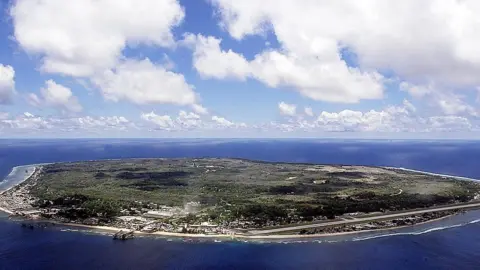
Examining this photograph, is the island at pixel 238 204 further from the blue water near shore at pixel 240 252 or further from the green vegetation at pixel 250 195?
the blue water near shore at pixel 240 252

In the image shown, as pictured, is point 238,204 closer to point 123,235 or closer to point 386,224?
point 123,235

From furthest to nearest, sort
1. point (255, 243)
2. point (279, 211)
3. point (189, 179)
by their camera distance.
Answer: point (189, 179), point (279, 211), point (255, 243)

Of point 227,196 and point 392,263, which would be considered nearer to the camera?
point 392,263

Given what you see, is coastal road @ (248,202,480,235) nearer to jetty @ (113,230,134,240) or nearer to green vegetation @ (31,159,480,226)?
green vegetation @ (31,159,480,226)

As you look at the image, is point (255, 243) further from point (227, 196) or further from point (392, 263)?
point (227, 196)

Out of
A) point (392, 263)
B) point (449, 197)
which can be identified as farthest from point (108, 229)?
point (449, 197)

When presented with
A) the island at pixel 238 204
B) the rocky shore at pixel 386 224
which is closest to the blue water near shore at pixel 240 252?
the rocky shore at pixel 386 224
